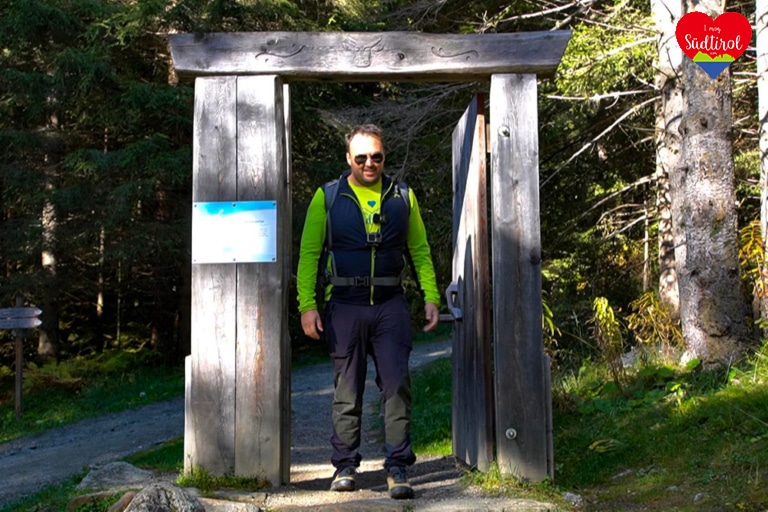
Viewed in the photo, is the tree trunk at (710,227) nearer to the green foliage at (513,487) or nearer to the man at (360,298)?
the green foliage at (513,487)

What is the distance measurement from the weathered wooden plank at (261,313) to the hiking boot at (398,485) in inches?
29.1

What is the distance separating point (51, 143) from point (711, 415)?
44.7 feet

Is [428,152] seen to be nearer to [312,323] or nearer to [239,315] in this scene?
[239,315]

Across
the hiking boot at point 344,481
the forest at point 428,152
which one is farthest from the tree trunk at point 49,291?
the hiking boot at point 344,481

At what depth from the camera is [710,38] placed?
890cm

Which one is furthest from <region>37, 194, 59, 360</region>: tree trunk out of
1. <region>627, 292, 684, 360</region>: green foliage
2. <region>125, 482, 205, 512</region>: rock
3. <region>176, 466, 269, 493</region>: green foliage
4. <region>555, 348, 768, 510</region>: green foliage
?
<region>125, 482, 205, 512</region>: rock

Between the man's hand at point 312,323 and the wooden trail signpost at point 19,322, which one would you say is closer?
the man's hand at point 312,323

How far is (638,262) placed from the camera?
51.2 ft

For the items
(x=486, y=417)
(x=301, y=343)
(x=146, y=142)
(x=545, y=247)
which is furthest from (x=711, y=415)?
(x=301, y=343)

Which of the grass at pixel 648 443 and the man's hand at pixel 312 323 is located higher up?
the man's hand at pixel 312 323

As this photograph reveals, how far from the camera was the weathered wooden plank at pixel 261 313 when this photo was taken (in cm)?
538

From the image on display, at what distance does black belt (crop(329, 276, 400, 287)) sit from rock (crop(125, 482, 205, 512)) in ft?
4.81

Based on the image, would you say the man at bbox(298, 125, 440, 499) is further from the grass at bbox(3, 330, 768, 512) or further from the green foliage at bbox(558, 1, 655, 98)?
the green foliage at bbox(558, 1, 655, 98)

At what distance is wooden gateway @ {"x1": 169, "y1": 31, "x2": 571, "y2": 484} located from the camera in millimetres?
5367
